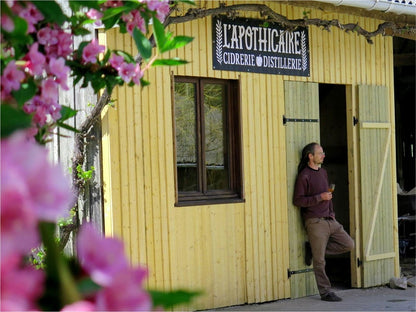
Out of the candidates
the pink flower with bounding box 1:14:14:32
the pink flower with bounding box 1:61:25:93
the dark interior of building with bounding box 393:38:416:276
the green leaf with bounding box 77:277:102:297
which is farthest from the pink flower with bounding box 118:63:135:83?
the dark interior of building with bounding box 393:38:416:276

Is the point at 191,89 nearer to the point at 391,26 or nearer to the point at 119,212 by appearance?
the point at 119,212

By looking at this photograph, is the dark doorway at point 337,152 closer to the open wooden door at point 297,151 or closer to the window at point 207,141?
the open wooden door at point 297,151

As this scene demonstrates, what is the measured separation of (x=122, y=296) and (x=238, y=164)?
7774 mm

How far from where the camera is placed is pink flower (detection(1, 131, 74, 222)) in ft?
2.29

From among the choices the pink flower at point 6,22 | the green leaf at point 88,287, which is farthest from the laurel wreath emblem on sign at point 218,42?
the green leaf at point 88,287

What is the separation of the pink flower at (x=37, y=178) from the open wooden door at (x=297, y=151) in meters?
8.24

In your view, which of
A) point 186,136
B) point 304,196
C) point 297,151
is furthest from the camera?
point 297,151

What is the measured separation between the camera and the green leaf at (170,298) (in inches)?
39.3

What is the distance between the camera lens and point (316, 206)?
354 inches

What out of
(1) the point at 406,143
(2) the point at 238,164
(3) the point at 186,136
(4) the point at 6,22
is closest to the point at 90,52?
(4) the point at 6,22

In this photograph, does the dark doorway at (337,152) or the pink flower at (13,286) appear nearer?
the pink flower at (13,286)

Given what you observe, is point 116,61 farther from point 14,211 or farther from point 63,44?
point 14,211

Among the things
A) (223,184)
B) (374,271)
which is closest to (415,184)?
(374,271)

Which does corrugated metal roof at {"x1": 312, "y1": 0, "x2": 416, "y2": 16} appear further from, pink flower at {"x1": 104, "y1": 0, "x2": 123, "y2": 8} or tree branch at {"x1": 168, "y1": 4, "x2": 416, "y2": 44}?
pink flower at {"x1": 104, "y1": 0, "x2": 123, "y2": 8}
